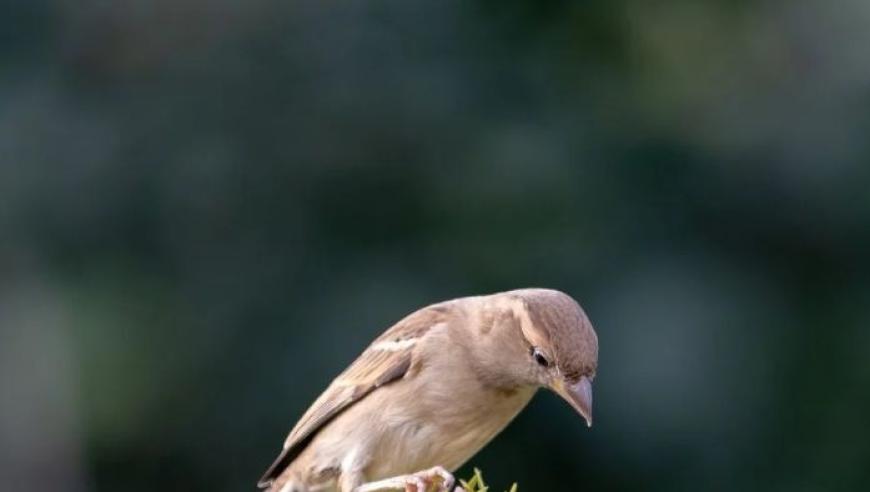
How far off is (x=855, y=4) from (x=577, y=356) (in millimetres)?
2471

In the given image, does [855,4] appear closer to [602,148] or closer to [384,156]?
[602,148]

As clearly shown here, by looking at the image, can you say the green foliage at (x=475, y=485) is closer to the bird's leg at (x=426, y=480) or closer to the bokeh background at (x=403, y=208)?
the bird's leg at (x=426, y=480)

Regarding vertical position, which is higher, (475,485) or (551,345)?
(551,345)

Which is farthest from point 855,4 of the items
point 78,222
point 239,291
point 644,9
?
point 78,222

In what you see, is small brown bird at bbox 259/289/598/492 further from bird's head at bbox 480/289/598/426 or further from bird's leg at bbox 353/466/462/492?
bird's leg at bbox 353/466/462/492

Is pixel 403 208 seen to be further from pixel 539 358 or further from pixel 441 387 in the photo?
pixel 539 358

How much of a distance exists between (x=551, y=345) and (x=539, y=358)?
97 millimetres

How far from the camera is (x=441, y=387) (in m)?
5.46

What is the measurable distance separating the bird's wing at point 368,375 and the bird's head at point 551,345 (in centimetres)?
28

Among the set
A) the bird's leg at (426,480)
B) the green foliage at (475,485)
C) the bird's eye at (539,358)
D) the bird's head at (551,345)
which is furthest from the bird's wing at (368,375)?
the green foliage at (475,485)

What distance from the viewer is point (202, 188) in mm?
7246

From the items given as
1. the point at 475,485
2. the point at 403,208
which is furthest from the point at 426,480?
the point at 403,208

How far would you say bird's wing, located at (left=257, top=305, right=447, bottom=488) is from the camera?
5.60 metres

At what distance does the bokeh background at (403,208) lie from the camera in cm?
690
